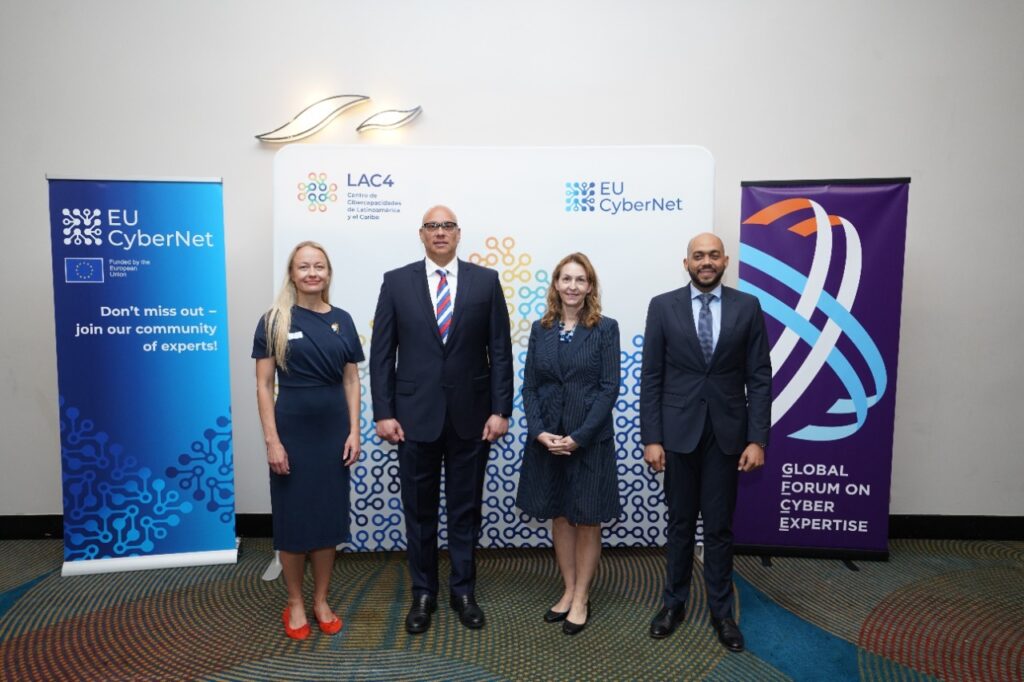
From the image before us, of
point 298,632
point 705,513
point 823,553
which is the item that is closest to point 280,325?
point 298,632

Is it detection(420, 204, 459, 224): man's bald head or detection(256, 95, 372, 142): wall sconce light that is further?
detection(256, 95, 372, 142): wall sconce light

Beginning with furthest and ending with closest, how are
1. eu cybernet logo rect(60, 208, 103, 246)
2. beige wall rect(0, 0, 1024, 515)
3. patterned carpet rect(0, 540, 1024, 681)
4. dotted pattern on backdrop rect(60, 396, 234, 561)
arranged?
beige wall rect(0, 0, 1024, 515) < dotted pattern on backdrop rect(60, 396, 234, 561) < eu cybernet logo rect(60, 208, 103, 246) < patterned carpet rect(0, 540, 1024, 681)

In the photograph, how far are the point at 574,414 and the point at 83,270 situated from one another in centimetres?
253

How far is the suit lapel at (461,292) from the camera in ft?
7.62

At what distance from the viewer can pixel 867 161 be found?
11.1 feet

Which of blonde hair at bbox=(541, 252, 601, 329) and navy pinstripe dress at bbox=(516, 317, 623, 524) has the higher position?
blonde hair at bbox=(541, 252, 601, 329)

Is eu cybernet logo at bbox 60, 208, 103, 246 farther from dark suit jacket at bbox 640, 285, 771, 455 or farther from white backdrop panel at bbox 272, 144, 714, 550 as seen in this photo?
dark suit jacket at bbox 640, 285, 771, 455

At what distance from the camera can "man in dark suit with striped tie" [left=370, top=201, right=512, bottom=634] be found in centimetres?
233

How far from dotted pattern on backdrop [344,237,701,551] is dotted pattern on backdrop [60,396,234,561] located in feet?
2.45

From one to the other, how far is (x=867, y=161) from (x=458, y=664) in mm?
3478

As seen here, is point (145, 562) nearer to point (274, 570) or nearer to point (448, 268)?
point (274, 570)

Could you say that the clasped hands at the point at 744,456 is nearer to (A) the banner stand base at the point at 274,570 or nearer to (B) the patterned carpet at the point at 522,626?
(B) the patterned carpet at the point at 522,626

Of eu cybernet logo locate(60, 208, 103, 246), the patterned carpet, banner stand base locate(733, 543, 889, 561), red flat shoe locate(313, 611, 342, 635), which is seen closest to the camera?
the patterned carpet

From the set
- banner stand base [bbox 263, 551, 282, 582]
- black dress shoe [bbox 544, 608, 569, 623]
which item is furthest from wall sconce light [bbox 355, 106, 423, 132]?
black dress shoe [bbox 544, 608, 569, 623]
